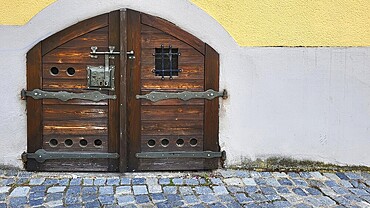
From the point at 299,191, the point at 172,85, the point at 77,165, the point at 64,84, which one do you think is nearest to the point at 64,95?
the point at 64,84

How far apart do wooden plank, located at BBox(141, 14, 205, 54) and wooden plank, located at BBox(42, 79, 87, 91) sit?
905 mm

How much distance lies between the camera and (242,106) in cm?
513

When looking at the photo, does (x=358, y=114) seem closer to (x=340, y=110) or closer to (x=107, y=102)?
(x=340, y=110)

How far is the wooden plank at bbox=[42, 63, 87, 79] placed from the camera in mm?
4934

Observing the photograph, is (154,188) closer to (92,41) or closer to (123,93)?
(123,93)

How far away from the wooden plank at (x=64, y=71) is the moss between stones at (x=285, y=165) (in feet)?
6.18

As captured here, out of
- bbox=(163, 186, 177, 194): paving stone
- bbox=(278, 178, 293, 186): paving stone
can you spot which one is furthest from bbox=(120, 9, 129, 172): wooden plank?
bbox=(278, 178, 293, 186): paving stone

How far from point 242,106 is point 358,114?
1.28 m

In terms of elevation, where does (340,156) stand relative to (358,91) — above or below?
below

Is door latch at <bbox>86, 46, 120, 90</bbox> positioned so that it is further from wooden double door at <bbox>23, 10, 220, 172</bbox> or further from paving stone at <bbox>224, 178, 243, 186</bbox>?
paving stone at <bbox>224, 178, 243, 186</bbox>

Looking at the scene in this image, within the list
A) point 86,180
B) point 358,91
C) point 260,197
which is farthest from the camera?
point 358,91

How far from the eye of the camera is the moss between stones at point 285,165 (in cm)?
522

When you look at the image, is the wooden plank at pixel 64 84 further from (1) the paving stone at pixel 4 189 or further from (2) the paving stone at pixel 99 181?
(1) the paving stone at pixel 4 189

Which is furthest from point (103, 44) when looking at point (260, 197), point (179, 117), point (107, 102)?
point (260, 197)
